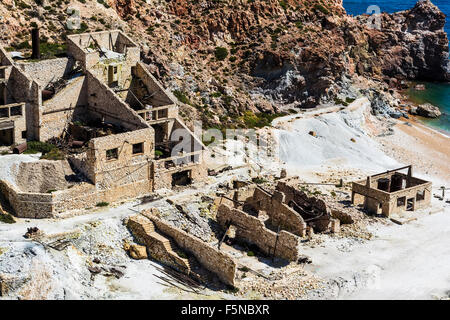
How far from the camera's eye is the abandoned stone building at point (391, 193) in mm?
70062

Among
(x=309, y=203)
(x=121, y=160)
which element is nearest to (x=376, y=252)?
(x=309, y=203)

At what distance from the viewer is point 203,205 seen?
2589 inches

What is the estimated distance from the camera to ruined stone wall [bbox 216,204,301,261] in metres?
59.6

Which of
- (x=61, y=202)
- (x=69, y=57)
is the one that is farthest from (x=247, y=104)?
(x=61, y=202)

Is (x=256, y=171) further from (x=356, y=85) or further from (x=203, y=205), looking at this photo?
(x=356, y=85)

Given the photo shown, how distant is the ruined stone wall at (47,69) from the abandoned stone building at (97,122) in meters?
0.08

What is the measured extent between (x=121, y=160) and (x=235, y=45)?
37294 mm

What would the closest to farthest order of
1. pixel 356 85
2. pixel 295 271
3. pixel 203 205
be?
pixel 295 271, pixel 203 205, pixel 356 85

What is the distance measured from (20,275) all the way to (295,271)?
60.0 ft

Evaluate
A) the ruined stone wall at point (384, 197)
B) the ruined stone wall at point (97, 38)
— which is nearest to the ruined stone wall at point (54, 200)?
the ruined stone wall at point (97, 38)

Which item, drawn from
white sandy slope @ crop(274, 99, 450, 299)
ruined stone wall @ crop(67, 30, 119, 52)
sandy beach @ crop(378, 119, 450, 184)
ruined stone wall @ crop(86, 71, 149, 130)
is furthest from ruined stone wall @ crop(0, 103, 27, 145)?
sandy beach @ crop(378, 119, 450, 184)

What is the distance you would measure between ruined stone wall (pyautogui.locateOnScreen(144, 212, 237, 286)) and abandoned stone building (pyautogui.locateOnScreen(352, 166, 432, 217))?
18433 mm

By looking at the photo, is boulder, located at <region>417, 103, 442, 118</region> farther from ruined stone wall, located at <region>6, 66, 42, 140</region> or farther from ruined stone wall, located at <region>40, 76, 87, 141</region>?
ruined stone wall, located at <region>6, 66, 42, 140</region>
